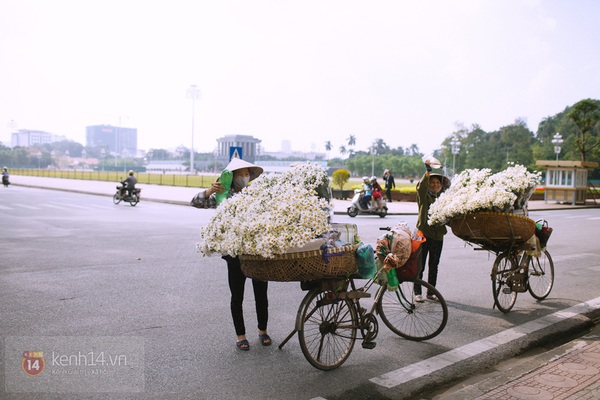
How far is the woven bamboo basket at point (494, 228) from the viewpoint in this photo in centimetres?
596

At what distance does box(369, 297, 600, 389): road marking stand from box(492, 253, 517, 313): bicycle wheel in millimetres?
432

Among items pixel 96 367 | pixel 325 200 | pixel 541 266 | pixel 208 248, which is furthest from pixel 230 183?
pixel 541 266

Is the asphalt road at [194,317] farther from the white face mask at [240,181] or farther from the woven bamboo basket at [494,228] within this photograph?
the white face mask at [240,181]

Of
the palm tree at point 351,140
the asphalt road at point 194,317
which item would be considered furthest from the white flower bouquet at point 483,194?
the palm tree at point 351,140

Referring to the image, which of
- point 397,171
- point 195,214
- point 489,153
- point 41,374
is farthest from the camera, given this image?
point 397,171

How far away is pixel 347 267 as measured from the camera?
438 cm

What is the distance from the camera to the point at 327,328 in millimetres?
4562

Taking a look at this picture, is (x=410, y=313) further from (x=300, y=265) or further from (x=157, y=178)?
(x=157, y=178)

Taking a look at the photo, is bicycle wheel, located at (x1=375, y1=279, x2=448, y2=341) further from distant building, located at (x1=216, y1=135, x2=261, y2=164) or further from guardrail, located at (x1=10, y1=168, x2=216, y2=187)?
distant building, located at (x1=216, y1=135, x2=261, y2=164)

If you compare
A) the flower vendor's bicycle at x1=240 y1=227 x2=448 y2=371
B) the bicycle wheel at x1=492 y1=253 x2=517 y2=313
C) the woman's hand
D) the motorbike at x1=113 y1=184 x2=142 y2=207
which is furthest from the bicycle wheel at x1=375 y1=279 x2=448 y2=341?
the motorbike at x1=113 y1=184 x2=142 y2=207

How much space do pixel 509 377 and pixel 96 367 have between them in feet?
11.0

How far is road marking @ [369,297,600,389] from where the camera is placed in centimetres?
432

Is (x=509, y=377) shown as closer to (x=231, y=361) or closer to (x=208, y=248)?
(x=231, y=361)

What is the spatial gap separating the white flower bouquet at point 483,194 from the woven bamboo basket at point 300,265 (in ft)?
7.06
